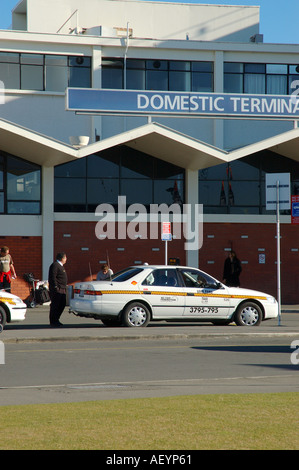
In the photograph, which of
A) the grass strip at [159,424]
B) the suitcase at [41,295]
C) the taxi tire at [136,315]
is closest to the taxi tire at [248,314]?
the taxi tire at [136,315]

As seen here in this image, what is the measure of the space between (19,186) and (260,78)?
1316 centimetres

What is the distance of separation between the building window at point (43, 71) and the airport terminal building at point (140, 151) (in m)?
0.05

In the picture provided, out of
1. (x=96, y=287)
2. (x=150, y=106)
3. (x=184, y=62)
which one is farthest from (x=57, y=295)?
(x=184, y=62)

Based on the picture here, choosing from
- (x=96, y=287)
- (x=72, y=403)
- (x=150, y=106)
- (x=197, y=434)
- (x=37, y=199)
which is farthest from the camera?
(x=37, y=199)

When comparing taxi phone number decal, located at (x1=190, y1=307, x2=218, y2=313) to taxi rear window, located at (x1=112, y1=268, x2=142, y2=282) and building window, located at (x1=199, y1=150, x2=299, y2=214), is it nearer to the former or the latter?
taxi rear window, located at (x1=112, y1=268, x2=142, y2=282)

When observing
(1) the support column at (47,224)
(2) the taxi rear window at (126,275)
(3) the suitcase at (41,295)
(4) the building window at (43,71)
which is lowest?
(3) the suitcase at (41,295)

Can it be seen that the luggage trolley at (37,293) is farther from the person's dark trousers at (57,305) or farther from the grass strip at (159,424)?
the grass strip at (159,424)

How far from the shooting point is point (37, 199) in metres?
29.8

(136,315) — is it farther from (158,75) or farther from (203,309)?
(158,75)

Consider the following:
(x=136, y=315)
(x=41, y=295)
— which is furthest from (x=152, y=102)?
(x=136, y=315)

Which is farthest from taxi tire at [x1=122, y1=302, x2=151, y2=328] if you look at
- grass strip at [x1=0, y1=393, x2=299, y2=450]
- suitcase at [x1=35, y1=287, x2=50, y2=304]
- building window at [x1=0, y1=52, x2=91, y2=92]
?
building window at [x1=0, y1=52, x2=91, y2=92]

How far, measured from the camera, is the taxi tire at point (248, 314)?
1992 cm

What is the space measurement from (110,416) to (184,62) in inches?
1142

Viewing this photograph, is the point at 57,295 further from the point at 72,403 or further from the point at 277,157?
the point at 277,157
